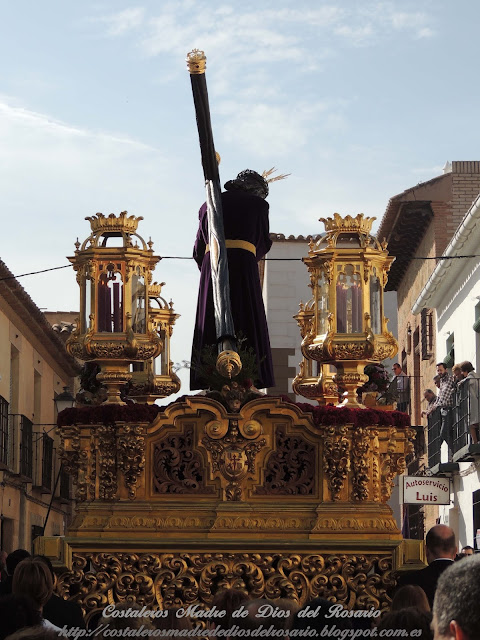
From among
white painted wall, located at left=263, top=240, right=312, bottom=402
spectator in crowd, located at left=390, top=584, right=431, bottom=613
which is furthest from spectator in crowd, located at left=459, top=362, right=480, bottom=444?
spectator in crowd, located at left=390, top=584, right=431, bottom=613

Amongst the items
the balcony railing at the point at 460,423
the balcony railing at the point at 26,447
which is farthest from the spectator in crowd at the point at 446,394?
the balcony railing at the point at 26,447

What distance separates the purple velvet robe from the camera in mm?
8523

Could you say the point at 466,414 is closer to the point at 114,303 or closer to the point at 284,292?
the point at 284,292

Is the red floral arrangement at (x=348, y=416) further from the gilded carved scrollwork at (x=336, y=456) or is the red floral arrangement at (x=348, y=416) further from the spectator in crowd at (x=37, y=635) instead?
the spectator in crowd at (x=37, y=635)

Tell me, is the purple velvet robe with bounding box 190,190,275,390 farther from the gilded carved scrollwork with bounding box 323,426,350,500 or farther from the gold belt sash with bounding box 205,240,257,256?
the gilded carved scrollwork with bounding box 323,426,350,500

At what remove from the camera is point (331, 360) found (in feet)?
27.4

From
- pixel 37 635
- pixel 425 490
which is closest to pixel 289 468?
pixel 37 635

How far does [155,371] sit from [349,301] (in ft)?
7.41

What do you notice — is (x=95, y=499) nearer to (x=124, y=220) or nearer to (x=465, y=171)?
(x=124, y=220)

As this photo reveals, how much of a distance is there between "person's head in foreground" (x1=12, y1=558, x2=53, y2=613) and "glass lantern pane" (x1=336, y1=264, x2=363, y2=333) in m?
3.35

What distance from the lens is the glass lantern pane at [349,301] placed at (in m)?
8.42

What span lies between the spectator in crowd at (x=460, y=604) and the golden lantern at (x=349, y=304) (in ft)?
17.5

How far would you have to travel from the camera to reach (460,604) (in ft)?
9.11

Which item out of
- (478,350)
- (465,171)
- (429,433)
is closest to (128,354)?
(478,350)
